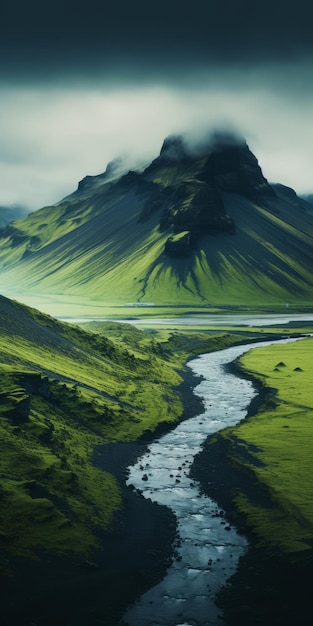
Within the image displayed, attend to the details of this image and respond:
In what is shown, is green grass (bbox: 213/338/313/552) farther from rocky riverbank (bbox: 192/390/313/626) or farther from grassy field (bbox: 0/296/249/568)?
grassy field (bbox: 0/296/249/568)

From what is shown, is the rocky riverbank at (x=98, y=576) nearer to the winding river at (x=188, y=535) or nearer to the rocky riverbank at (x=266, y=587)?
the winding river at (x=188, y=535)

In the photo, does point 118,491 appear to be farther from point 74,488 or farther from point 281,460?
point 281,460

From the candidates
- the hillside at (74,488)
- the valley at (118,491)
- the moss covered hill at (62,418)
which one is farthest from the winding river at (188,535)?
the moss covered hill at (62,418)

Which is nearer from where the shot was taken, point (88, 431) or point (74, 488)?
point (74, 488)

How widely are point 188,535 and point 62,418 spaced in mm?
39157

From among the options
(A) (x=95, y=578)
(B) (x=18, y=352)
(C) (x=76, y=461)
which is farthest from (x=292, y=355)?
(A) (x=95, y=578)

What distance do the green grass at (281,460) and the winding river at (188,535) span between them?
349cm

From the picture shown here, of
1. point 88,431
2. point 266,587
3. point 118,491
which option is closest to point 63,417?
point 88,431

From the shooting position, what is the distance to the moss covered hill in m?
53.5

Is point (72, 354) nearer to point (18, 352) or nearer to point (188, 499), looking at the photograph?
point (18, 352)

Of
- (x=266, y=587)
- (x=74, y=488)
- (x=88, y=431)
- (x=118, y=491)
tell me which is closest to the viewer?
(x=266, y=587)

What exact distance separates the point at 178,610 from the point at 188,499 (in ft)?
68.4

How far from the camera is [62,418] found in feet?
291

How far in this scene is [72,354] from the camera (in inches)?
5182
